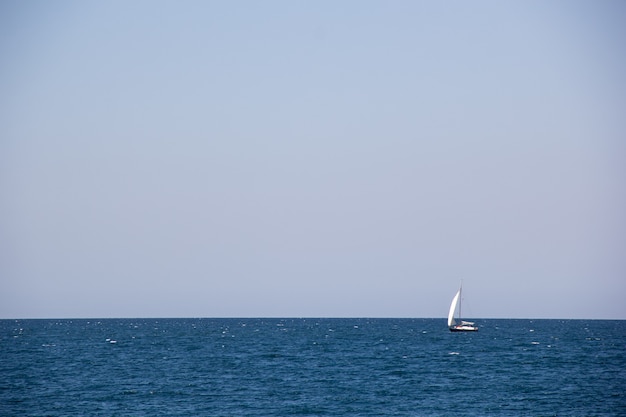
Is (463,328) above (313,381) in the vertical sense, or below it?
above

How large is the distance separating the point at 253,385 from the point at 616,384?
1599 inches

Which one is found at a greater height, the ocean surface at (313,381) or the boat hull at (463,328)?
the boat hull at (463,328)

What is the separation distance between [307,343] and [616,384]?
273 ft

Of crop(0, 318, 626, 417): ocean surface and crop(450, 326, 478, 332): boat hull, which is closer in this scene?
crop(0, 318, 626, 417): ocean surface

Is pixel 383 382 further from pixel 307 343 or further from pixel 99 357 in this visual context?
pixel 307 343

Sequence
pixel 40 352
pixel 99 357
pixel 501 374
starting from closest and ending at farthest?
pixel 501 374 < pixel 99 357 < pixel 40 352

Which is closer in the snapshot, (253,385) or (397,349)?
(253,385)

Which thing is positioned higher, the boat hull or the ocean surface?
the boat hull

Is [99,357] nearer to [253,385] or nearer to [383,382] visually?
[253,385]

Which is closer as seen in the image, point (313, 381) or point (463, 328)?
point (313, 381)

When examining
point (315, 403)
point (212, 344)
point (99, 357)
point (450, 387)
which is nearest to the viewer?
point (315, 403)

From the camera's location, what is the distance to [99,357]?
124438 mm

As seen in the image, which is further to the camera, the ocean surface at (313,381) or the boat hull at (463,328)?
the boat hull at (463,328)

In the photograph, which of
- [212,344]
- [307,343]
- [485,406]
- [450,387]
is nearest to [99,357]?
[212,344]
